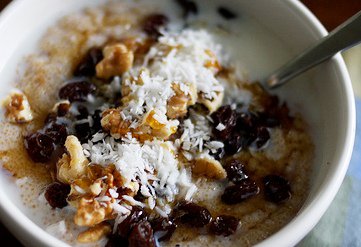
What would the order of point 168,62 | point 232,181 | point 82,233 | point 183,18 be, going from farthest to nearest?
1. point 183,18
2. point 168,62
3. point 232,181
4. point 82,233

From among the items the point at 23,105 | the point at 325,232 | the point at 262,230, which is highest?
the point at 23,105

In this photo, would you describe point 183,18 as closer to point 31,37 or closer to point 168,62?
point 168,62

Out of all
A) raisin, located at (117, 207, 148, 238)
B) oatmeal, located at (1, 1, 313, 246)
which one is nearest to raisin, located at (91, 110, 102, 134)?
oatmeal, located at (1, 1, 313, 246)

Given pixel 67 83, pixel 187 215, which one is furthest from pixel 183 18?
pixel 187 215

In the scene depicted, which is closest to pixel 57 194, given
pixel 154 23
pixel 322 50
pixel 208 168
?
pixel 208 168

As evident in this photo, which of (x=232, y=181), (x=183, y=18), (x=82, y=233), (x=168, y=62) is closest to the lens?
(x=82, y=233)

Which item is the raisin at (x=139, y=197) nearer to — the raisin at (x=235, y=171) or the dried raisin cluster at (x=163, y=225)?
the dried raisin cluster at (x=163, y=225)

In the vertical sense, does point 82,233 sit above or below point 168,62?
below
